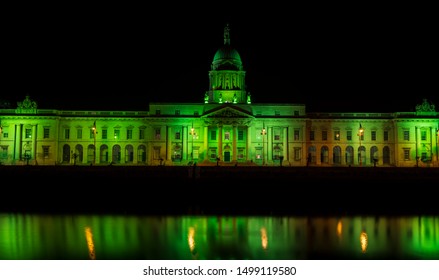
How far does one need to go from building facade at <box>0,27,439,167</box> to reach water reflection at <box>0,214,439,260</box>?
44.5 m

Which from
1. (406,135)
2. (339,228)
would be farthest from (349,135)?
(339,228)

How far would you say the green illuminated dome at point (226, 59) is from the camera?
3270 inches

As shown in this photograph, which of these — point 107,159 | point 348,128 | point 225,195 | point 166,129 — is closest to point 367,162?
point 348,128

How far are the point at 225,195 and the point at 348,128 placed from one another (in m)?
43.7

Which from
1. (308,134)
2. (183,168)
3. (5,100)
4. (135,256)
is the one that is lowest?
(135,256)

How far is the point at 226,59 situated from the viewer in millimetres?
83062

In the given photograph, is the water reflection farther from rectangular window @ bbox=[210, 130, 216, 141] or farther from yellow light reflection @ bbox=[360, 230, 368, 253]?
rectangular window @ bbox=[210, 130, 216, 141]

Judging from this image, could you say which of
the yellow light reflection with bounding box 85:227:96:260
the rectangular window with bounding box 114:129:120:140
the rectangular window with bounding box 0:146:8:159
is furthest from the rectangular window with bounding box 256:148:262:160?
the yellow light reflection with bounding box 85:227:96:260

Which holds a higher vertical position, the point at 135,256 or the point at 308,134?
the point at 308,134

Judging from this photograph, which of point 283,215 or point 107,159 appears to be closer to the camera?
point 283,215

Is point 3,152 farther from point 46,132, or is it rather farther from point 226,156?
point 226,156

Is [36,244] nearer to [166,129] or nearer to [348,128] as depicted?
[166,129]

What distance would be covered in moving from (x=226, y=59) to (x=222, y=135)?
40.5 ft

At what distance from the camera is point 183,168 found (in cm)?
4481
